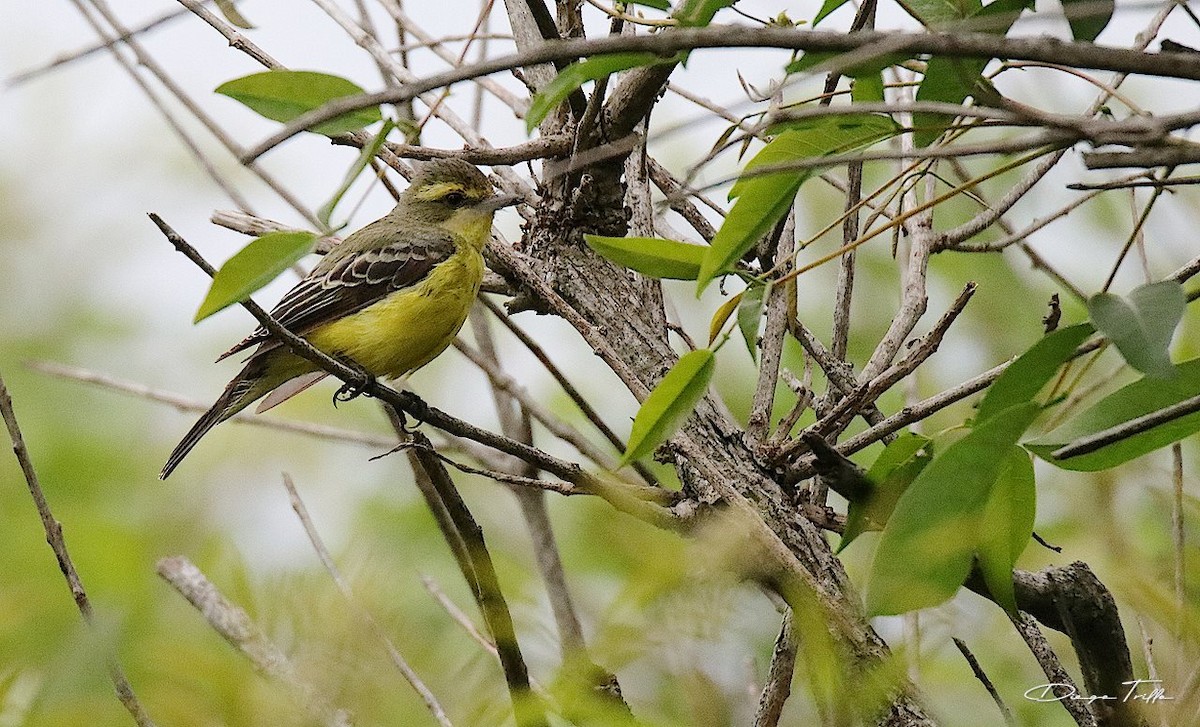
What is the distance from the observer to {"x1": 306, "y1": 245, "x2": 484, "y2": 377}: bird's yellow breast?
4.02 meters

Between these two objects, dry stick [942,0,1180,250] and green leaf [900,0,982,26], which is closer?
green leaf [900,0,982,26]

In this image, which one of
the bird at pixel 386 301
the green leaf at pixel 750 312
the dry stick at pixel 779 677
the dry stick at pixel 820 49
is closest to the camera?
the dry stick at pixel 820 49

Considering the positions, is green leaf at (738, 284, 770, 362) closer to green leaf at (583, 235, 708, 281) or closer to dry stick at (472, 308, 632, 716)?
green leaf at (583, 235, 708, 281)

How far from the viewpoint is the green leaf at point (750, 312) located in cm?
163

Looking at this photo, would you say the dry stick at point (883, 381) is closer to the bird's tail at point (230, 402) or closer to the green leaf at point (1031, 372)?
the green leaf at point (1031, 372)

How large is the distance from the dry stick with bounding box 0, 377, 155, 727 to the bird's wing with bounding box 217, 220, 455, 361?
2.19 meters

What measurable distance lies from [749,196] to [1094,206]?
9.67ft

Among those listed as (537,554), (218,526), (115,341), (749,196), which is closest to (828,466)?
(749,196)

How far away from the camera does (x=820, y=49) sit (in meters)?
0.98

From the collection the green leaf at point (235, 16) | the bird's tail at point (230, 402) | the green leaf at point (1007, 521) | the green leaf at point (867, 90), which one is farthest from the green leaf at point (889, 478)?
the bird's tail at point (230, 402)

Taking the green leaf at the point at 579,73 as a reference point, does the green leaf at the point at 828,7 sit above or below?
above

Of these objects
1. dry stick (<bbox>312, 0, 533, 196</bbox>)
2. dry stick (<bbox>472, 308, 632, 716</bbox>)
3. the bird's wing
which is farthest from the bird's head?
dry stick (<bbox>312, 0, 533, 196</bbox>)

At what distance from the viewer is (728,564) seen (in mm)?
1083

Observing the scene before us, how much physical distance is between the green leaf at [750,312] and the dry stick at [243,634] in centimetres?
70
